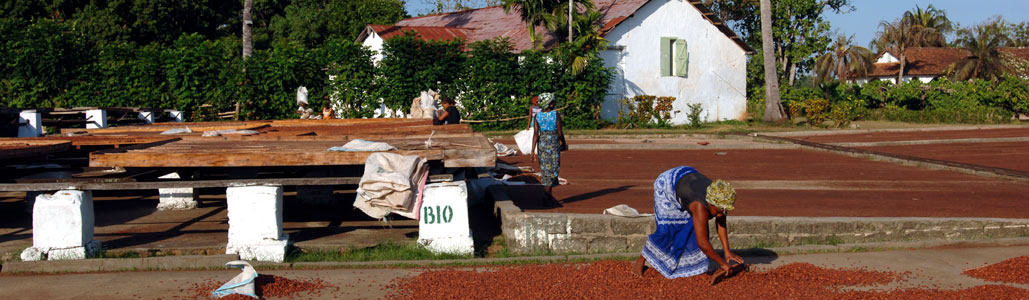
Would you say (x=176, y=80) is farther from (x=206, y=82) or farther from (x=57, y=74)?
(x=57, y=74)

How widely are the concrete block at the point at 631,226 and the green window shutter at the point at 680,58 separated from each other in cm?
2312

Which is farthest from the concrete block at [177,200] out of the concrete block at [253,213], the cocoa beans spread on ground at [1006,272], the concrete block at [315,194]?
the cocoa beans spread on ground at [1006,272]

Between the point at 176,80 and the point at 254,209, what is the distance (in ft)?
59.3

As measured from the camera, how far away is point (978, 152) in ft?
63.9

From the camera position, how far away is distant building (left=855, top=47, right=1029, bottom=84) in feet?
182

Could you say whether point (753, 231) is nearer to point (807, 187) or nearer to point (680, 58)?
point (807, 187)

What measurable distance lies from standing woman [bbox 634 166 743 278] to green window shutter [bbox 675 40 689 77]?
80.2ft

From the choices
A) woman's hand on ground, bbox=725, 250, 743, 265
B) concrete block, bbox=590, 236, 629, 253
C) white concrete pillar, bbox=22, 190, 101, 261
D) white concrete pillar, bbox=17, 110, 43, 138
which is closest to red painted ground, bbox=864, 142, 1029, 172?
concrete block, bbox=590, 236, 629, 253

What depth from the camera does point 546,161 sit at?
10.4 metres

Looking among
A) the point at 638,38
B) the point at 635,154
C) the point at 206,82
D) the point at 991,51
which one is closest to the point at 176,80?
the point at 206,82

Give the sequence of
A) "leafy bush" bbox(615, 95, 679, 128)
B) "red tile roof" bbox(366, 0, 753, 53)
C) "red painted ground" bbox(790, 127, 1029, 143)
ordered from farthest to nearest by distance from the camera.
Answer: "red tile roof" bbox(366, 0, 753, 53), "leafy bush" bbox(615, 95, 679, 128), "red painted ground" bbox(790, 127, 1029, 143)

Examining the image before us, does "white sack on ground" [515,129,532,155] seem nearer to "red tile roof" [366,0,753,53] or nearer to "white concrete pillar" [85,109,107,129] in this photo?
"white concrete pillar" [85,109,107,129]

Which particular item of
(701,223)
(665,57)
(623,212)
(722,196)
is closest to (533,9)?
(665,57)

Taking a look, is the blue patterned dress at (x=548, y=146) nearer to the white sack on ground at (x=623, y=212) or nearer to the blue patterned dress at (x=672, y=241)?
the white sack on ground at (x=623, y=212)
